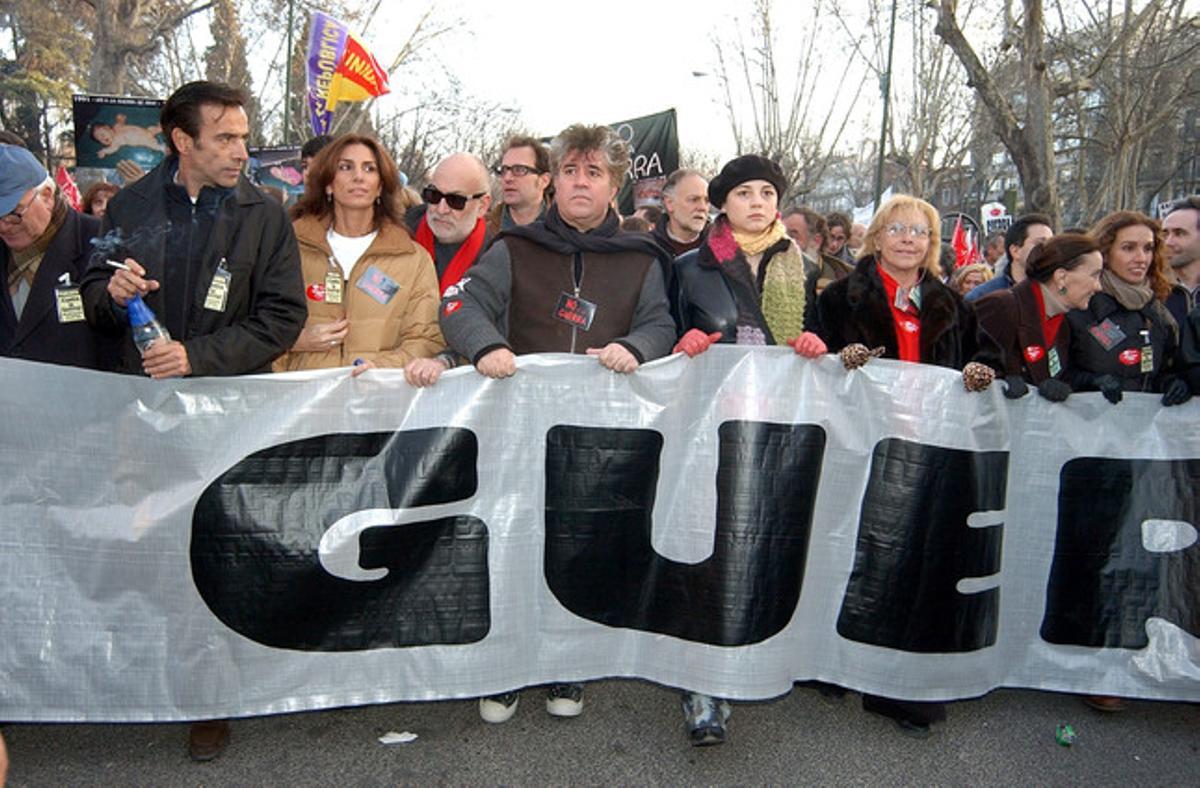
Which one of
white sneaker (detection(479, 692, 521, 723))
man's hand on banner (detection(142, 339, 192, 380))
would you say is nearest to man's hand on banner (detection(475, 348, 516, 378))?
man's hand on banner (detection(142, 339, 192, 380))

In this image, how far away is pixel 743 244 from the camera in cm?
356

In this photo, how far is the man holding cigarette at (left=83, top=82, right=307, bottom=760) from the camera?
3045 mm

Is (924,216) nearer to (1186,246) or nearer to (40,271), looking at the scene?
(1186,246)

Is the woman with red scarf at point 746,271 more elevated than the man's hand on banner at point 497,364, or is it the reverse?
the woman with red scarf at point 746,271

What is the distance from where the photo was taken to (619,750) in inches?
123

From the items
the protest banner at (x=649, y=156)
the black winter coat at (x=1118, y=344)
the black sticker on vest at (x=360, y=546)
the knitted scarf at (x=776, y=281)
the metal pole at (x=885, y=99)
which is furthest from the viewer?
the metal pole at (x=885, y=99)

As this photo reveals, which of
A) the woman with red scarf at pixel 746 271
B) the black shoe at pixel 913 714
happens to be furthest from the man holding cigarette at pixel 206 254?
the black shoe at pixel 913 714

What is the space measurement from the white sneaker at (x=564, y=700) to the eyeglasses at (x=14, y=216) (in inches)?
103

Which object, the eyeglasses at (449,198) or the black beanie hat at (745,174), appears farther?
the eyeglasses at (449,198)

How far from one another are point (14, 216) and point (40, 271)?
212 millimetres

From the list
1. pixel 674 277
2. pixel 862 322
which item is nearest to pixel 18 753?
pixel 674 277

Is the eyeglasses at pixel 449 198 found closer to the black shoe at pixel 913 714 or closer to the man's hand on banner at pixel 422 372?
the man's hand on banner at pixel 422 372

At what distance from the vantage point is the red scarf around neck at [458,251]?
403 cm

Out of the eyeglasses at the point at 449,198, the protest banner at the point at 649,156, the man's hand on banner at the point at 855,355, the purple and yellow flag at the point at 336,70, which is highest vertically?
the purple and yellow flag at the point at 336,70
